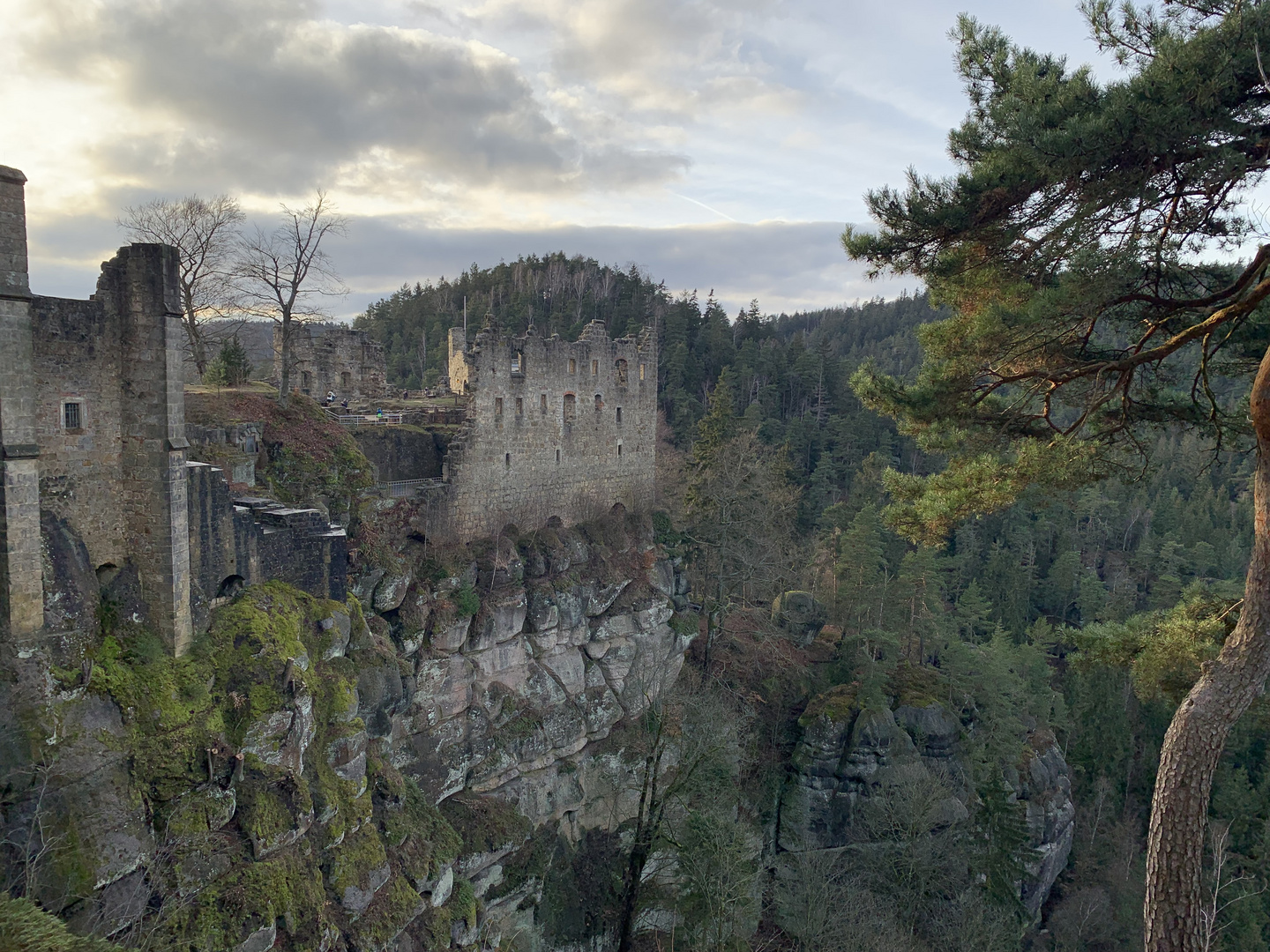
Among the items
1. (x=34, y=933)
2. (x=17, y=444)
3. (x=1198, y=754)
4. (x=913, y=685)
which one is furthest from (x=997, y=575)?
(x=34, y=933)

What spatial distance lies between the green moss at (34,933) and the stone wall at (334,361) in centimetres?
1563

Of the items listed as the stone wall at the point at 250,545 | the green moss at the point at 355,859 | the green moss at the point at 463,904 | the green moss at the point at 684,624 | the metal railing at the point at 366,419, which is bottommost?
the green moss at the point at 463,904

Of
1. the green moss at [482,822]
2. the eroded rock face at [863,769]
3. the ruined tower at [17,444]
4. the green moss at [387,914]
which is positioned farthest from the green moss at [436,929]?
the eroded rock face at [863,769]

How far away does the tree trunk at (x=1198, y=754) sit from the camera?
6.49 m

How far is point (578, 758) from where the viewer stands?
21625mm

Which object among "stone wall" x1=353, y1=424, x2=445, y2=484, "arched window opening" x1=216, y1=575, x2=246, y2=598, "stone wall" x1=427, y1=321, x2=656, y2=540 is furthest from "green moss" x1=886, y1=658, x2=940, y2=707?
"arched window opening" x1=216, y1=575, x2=246, y2=598

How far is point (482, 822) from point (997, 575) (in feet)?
117

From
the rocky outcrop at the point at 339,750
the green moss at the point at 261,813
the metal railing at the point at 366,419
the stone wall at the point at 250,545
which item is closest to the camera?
the rocky outcrop at the point at 339,750

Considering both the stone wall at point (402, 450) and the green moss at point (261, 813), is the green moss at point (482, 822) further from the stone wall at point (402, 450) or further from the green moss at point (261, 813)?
the stone wall at point (402, 450)

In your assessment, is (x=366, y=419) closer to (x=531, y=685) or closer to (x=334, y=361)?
(x=334, y=361)

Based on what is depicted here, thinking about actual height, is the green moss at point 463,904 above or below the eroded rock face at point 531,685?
below

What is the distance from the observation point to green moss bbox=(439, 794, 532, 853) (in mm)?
17703

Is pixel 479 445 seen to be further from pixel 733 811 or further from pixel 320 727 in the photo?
pixel 733 811

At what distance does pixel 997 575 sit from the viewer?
144 feet
